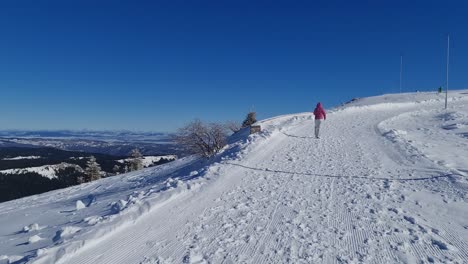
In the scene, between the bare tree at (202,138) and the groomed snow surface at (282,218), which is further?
the bare tree at (202,138)

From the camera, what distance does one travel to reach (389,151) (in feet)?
50.2

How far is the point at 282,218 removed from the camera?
785 cm

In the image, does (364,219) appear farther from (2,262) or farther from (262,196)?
(2,262)

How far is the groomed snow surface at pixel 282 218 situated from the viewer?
6199 millimetres

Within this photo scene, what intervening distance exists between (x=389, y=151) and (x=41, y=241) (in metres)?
13.6

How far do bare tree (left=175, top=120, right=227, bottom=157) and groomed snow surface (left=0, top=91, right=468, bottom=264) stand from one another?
9.08m

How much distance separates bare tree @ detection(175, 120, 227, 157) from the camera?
23953 mm

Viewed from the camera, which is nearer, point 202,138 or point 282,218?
point 282,218

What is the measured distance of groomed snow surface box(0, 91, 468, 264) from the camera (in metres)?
6.20

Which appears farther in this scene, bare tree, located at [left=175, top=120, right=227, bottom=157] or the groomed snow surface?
bare tree, located at [left=175, top=120, right=227, bottom=157]

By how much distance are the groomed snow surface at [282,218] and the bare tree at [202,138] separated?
9084mm

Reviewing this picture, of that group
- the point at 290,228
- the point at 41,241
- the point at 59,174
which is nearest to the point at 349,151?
the point at 290,228

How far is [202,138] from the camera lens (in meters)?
24.8

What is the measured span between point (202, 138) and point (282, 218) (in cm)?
1732
